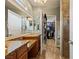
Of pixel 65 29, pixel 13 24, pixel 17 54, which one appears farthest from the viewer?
pixel 65 29

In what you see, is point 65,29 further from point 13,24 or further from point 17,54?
point 17,54

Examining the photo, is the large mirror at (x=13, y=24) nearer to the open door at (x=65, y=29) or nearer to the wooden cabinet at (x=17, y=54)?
the wooden cabinet at (x=17, y=54)

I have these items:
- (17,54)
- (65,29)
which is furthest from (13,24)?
(65,29)

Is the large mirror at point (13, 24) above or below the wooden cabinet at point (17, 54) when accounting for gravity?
above

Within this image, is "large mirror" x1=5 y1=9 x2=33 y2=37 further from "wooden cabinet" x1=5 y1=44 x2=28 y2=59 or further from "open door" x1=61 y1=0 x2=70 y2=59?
"open door" x1=61 y1=0 x2=70 y2=59

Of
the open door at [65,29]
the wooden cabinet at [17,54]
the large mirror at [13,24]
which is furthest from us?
the open door at [65,29]

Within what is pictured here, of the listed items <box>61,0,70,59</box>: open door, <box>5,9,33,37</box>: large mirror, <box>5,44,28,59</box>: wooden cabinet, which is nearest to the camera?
<box>5,44,28,59</box>: wooden cabinet

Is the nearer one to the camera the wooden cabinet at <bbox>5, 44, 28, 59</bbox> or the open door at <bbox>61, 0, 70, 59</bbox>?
the wooden cabinet at <bbox>5, 44, 28, 59</bbox>

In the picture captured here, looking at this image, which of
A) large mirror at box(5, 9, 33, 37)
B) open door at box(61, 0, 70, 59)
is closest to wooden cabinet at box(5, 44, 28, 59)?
large mirror at box(5, 9, 33, 37)

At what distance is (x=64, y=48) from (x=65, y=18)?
1.26 metres

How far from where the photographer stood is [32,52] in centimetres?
654

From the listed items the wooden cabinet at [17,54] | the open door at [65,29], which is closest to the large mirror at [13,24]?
the wooden cabinet at [17,54]

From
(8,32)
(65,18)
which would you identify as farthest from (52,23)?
(8,32)
